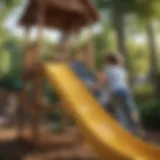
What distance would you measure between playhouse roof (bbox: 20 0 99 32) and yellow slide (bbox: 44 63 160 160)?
0.70 m

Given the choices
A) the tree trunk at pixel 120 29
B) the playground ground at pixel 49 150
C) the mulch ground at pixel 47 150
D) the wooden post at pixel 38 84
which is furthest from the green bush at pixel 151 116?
the wooden post at pixel 38 84

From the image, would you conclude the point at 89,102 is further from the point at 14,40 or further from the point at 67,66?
the point at 14,40

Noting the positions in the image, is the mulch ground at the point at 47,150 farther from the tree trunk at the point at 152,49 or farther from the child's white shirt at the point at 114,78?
the tree trunk at the point at 152,49

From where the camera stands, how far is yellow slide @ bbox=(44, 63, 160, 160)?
2088 millimetres

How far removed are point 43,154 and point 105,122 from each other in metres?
0.72

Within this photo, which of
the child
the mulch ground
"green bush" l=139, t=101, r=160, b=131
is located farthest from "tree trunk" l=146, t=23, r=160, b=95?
the child

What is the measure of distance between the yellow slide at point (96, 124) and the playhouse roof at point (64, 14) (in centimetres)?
70

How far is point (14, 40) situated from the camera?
7.45m

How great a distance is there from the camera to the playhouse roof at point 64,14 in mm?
3316

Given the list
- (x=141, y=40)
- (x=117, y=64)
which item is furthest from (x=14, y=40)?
(x=117, y=64)

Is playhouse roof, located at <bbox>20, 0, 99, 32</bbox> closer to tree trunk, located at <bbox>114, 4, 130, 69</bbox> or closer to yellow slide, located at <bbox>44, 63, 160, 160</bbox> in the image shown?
yellow slide, located at <bbox>44, 63, 160, 160</bbox>

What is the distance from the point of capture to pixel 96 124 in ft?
7.85

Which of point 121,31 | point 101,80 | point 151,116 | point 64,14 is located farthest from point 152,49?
point 101,80

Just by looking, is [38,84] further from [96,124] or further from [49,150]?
[96,124]
